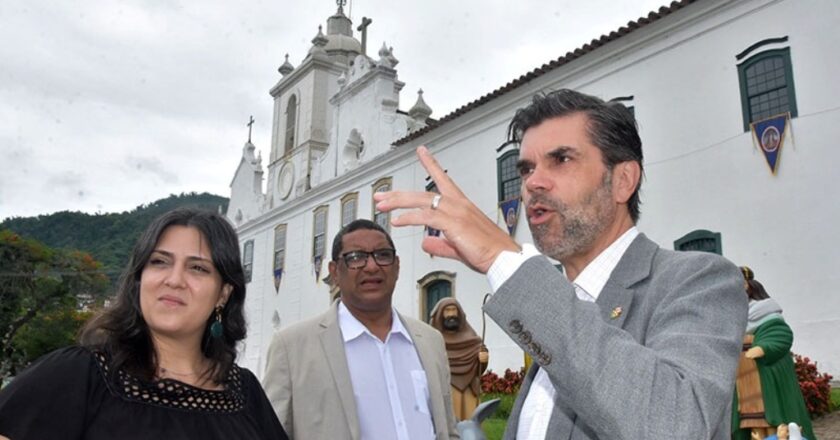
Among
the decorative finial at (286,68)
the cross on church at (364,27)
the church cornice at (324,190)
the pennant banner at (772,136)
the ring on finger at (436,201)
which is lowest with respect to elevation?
the ring on finger at (436,201)

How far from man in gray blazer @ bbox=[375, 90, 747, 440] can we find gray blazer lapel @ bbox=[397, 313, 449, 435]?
1.94 m

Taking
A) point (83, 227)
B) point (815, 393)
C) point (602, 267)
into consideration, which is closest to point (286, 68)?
point (815, 393)

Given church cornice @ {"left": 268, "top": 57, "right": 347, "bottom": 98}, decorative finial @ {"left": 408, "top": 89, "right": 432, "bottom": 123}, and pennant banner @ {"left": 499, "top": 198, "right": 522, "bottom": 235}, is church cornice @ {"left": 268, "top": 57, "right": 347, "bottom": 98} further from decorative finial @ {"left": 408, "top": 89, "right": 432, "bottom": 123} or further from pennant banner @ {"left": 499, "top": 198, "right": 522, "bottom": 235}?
pennant banner @ {"left": 499, "top": 198, "right": 522, "bottom": 235}

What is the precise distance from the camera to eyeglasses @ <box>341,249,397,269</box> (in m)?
4.11

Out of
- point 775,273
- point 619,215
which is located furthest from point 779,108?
point 619,215

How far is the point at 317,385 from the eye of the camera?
3445 millimetres

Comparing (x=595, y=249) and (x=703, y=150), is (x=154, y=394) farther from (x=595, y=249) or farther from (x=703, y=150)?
(x=703, y=150)

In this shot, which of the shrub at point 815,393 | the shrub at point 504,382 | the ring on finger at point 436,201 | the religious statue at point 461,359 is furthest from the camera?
the shrub at point 504,382

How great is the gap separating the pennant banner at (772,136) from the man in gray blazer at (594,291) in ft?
33.9

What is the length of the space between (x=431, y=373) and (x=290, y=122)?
79.0 feet

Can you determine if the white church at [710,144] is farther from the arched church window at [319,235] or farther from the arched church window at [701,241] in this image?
the arched church window at [319,235]

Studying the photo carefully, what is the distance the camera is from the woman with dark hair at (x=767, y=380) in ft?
19.0

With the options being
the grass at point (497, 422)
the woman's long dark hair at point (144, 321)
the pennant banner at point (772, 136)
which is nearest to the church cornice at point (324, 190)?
the grass at point (497, 422)

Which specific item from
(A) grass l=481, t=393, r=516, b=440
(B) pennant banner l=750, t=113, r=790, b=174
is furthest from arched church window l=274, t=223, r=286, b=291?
(B) pennant banner l=750, t=113, r=790, b=174
